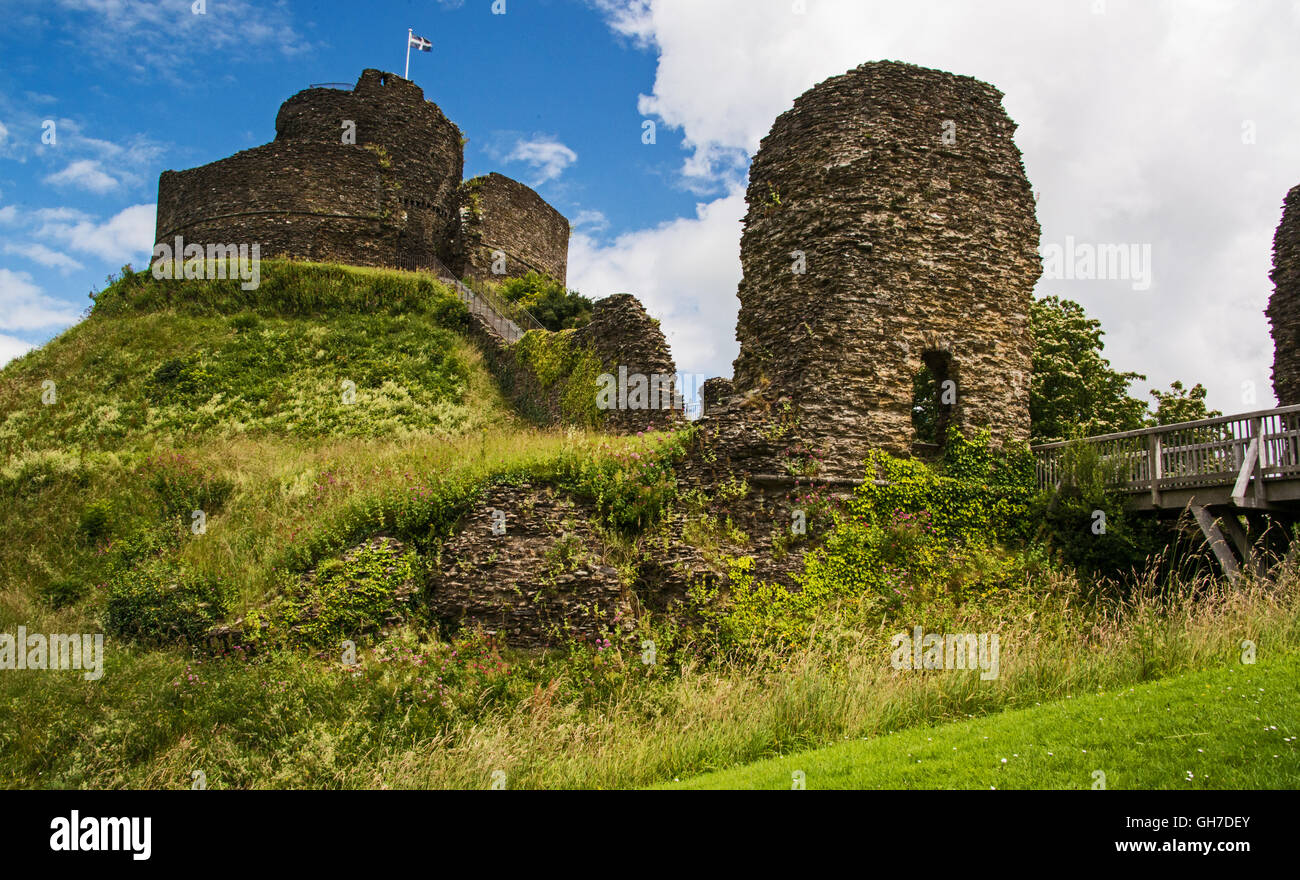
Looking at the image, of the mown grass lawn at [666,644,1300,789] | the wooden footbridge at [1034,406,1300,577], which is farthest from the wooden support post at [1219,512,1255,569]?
the mown grass lawn at [666,644,1300,789]

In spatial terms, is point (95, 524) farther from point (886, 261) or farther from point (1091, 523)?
point (1091, 523)

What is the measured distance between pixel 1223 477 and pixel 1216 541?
31.1 inches

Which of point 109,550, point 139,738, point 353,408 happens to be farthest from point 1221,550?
point 353,408

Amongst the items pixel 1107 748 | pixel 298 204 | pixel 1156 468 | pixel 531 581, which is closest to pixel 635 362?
pixel 531 581

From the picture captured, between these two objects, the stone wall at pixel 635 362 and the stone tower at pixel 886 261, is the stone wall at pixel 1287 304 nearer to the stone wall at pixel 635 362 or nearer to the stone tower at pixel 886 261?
the stone tower at pixel 886 261

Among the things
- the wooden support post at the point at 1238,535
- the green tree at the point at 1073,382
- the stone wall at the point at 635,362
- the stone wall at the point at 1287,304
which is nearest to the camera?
the wooden support post at the point at 1238,535

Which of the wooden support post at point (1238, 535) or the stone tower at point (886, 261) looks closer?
the wooden support post at point (1238, 535)

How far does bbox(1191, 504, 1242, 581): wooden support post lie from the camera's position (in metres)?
10.1

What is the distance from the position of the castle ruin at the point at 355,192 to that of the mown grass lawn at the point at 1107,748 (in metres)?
26.8

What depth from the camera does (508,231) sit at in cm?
3366

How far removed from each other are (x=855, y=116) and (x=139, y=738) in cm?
1191

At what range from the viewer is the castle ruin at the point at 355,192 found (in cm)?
2980

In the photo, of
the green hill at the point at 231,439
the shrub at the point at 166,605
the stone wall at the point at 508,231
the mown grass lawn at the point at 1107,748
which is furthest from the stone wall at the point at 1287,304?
the stone wall at the point at 508,231

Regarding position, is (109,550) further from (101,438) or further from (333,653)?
(101,438)
